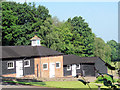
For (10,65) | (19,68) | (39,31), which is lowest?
(19,68)

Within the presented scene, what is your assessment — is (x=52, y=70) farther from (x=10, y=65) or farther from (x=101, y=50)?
(x=101, y=50)

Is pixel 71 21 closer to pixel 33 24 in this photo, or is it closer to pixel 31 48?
pixel 33 24

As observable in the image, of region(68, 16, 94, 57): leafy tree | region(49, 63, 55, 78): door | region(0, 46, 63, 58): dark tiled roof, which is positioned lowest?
region(49, 63, 55, 78): door

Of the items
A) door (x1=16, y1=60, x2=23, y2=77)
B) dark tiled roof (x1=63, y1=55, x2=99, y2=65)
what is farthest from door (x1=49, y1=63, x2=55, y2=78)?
door (x1=16, y1=60, x2=23, y2=77)

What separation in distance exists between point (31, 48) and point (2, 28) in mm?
12489

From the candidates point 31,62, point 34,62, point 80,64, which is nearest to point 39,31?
point 80,64

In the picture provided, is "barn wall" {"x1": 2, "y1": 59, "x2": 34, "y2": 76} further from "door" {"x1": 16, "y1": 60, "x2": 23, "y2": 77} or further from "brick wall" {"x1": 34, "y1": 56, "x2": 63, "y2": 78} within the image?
"brick wall" {"x1": 34, "y1": 56, "x2": 63, "y2": 78}

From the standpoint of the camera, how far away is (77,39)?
56.8 m

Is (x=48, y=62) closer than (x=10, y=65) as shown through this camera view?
No

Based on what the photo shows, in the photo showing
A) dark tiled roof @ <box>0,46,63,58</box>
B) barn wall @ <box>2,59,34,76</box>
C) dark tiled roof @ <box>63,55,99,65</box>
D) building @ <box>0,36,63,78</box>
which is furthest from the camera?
dark tiled roof @ <box>63,55,99,65</box>

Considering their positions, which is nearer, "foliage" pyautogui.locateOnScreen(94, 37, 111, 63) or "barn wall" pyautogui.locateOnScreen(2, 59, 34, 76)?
"barn wall" pyautogui.locateOnScreen(2, 59, 34, 76)

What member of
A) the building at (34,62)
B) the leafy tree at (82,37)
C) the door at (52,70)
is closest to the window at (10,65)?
the building at (34,62)

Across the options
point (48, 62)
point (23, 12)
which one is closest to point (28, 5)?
point (23, 12)

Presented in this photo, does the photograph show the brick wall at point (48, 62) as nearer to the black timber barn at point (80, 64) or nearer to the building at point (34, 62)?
the building at point (34, 62)
